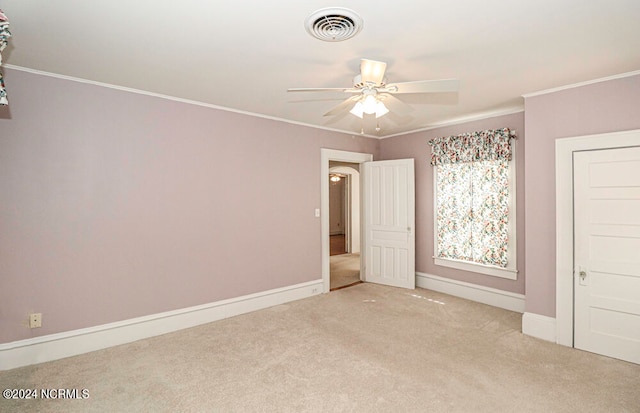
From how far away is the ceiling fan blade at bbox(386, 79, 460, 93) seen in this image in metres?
2.15

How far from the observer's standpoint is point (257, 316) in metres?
3.97

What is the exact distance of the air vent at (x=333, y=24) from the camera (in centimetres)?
190

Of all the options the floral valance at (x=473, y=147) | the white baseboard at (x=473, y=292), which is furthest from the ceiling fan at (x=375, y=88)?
the white baseboard at (x=473, y=292)

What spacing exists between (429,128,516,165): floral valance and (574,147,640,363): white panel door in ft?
3.60

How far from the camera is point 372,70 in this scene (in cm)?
221

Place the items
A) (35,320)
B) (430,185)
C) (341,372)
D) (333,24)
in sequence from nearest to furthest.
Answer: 1. (333,24)
2. (341,372)
3. (35,320)
4. (430,185)

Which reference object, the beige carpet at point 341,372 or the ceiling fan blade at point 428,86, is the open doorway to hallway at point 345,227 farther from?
the ceiling fan blade at point 428,86

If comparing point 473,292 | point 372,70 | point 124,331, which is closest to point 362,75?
point 372,70

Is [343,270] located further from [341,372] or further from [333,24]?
[333,24]

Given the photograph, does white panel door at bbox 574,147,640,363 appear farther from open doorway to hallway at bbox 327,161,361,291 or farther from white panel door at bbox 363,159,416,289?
open doorway to hallway at bbox 327,161,361,291

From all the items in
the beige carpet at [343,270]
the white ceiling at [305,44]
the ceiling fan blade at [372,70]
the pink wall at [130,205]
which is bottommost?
the beige carpet at [343,270]

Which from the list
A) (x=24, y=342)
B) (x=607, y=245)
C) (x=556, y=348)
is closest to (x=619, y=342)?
(x=556, y=348)

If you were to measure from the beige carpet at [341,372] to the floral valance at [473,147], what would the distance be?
2117 millimetres

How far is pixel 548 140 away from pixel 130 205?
4.38 m
